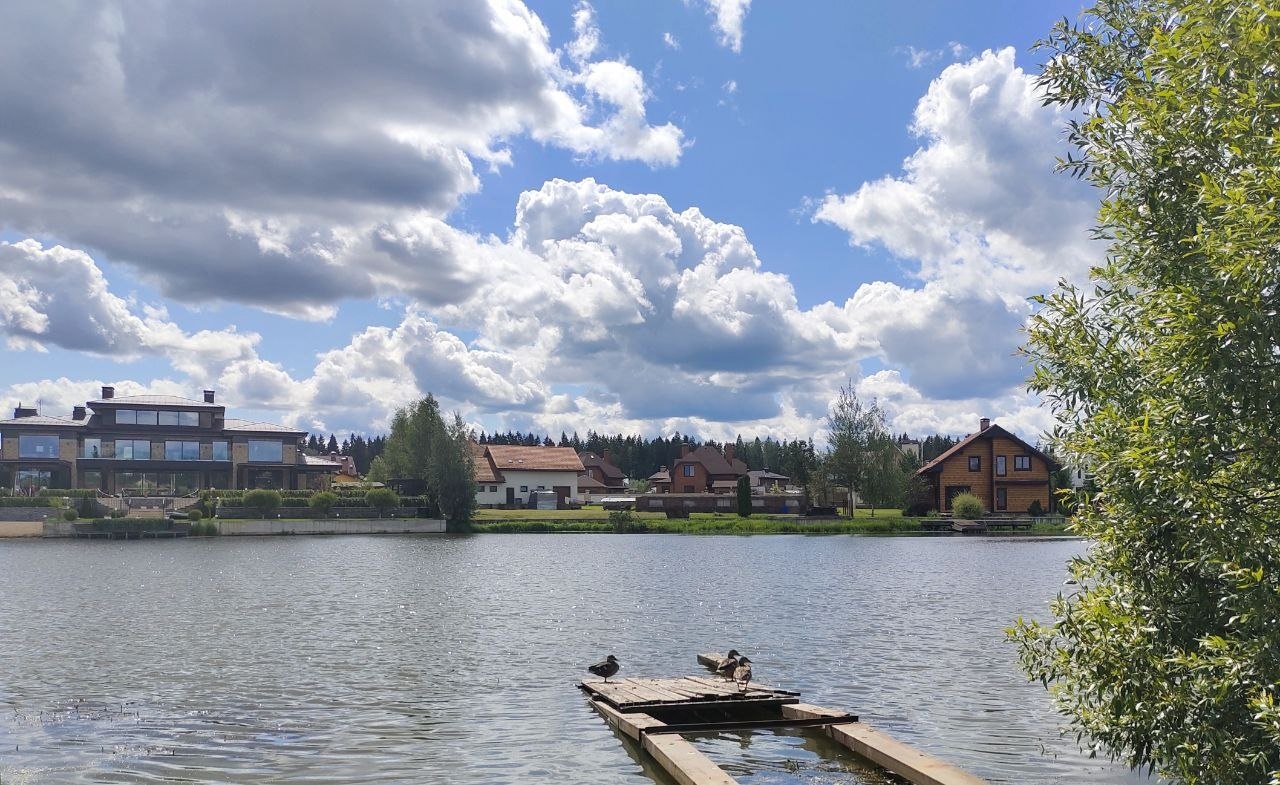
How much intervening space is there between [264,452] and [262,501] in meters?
22.1

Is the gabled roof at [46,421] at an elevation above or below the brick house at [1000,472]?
above

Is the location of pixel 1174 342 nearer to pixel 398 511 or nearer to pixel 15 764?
pixel 15 764

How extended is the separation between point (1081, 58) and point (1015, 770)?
1047cm

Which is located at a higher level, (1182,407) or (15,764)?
(1182,407)

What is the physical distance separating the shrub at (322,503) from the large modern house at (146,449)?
64.8 ft

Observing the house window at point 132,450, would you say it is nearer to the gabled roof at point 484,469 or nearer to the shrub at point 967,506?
the gabled roof at point 484,469

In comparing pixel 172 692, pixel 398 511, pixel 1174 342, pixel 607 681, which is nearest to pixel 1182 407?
pixel 1174 342

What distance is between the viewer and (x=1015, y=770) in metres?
15.6

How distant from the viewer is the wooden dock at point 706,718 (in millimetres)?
14539

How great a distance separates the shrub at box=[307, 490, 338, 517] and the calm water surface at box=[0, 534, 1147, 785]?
3344cm

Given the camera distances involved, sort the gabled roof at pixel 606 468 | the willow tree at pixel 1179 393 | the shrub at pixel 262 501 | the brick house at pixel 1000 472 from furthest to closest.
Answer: the gabled roof at pixel 606 468 → the brick house at pixel 1000 472 → the shrub at pixel 262 501 → the willow tree at pixel 1179 393

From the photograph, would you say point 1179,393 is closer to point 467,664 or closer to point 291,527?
point 467,664

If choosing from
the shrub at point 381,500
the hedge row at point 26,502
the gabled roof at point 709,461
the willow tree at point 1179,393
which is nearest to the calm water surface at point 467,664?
the willow tree at point 1179,393

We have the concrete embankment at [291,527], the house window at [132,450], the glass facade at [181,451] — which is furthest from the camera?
the glass facade at [181,451]
